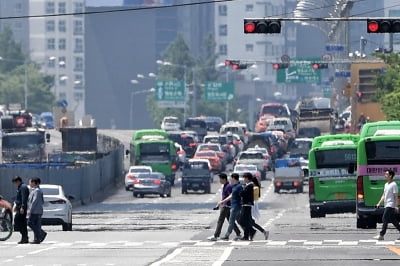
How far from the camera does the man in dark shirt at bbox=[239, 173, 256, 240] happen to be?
38.7 meters

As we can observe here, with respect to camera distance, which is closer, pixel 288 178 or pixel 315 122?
pixel 288 178

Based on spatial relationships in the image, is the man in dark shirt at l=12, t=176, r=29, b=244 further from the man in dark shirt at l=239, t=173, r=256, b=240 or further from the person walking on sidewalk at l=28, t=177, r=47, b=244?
the man in dark shirt at l=239, t=173, r=256, b=240

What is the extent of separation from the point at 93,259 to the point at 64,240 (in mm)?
8307

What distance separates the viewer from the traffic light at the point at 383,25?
150 ft

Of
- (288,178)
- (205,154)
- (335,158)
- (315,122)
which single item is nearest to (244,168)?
(288,178)

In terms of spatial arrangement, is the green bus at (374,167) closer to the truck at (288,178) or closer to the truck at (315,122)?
the truck at (288,178)

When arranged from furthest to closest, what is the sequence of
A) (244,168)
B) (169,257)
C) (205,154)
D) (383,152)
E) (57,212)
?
(205,154), (244,168), (57,212), (383,152), (169,257)

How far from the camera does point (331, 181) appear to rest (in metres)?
53.3

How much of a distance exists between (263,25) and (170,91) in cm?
11197

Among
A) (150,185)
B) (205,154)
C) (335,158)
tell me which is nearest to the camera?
(335,158)

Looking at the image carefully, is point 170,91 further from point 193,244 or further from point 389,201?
point 193,244

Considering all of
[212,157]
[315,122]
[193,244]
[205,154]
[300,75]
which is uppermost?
[300,75]

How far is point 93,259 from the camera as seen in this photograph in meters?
31.6

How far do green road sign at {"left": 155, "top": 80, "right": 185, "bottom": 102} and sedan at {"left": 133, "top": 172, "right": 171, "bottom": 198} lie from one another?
236ft
